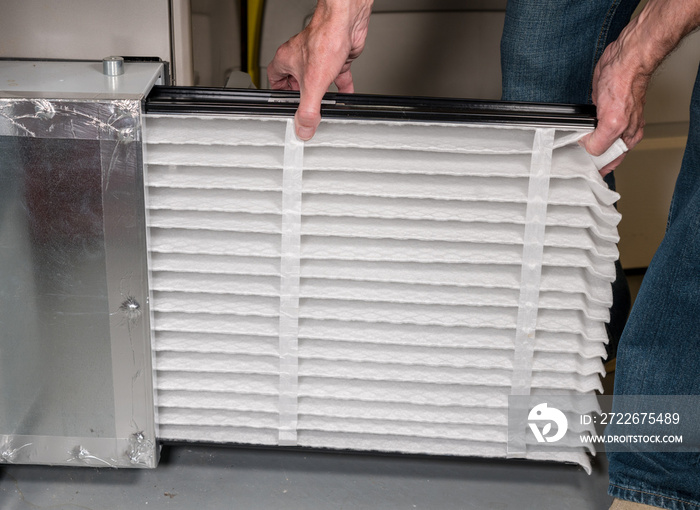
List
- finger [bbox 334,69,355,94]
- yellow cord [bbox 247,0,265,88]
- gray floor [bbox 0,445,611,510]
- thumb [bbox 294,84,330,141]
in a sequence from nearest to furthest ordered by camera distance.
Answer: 1. thumb [bbox 294,84,330,141]
2. gray floor [bbox 0,445,611,510]
3. finger [bbox 334,69,355,94]
4. yellow cord [bbox 247,0,265,88]

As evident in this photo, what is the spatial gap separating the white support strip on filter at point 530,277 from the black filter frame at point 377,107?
0.11 ft

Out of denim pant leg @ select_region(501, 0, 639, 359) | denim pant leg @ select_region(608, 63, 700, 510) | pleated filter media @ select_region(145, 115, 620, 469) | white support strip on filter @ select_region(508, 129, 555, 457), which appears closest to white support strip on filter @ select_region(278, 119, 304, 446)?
pleated filter media @ select_region(145, 115, 620, 469)

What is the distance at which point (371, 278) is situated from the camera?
75 cm

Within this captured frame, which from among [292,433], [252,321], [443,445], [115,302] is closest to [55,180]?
[115,302]

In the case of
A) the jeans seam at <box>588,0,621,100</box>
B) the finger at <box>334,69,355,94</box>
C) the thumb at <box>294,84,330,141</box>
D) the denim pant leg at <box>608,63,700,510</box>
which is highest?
the jeans seam at <box>588,0,621,100</box>

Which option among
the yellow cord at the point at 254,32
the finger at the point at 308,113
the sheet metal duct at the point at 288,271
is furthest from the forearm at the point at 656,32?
the yellow cord at the point at 254,32

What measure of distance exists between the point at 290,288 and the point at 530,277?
0.26m

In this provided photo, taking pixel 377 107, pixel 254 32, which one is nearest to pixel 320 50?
pixel 377 107

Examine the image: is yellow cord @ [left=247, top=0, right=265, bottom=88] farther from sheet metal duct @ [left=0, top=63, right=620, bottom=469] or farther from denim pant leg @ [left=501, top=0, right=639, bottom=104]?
sheet metal duct @ [left=0, top=63, right=620, bottom=469]

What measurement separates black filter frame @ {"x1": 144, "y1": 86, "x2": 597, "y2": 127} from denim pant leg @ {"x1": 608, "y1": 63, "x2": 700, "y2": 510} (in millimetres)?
176

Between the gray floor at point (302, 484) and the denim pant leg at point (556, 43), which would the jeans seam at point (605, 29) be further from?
the gray floor at point (302, 484)

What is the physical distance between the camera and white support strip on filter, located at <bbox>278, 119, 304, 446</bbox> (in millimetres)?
709

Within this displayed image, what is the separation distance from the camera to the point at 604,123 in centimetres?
71

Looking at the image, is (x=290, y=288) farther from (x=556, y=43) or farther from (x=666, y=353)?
(x=556, y=43)
